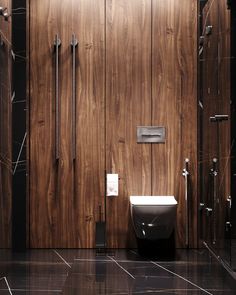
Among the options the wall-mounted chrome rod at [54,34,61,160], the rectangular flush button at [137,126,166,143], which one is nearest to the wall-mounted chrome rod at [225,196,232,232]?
the rectangular flush button at [137,126,166,143]

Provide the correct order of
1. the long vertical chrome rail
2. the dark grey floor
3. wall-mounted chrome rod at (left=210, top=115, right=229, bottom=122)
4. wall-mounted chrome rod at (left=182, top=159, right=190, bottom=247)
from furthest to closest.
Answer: wall-mounted chrome rod at (left=182, top=159, right=190, bottom=247) < the long vertical chrome rail < wall-mounted chrome rod at (left=210, top=115, right=229, bottom=122) < the dark grey floor

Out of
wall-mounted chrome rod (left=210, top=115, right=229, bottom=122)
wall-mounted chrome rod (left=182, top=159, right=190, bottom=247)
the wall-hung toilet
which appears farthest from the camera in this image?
wall-mounted chrome rod (left=182, top=159, right=190, bottom=247)

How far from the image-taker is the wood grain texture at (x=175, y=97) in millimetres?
4312

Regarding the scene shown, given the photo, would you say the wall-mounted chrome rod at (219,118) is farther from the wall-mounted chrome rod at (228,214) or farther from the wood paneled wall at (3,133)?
the wood paneled wall at (3,133)

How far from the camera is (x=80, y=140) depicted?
4.32 meters

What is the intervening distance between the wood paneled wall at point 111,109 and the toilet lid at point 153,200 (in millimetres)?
184

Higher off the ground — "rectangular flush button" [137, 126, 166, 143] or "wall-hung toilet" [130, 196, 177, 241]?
"rectangular flush button" [137, 126, 166, 143]

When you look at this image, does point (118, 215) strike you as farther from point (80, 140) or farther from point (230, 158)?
point (230, 158)

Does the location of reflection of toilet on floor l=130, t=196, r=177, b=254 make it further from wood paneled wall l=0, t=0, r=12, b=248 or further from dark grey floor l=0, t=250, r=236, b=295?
wood paneled wall l=0, t=0, r=12, b=248

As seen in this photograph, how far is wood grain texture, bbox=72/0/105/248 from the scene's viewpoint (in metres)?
4.30

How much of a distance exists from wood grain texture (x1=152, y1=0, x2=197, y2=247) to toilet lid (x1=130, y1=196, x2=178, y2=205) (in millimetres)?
208

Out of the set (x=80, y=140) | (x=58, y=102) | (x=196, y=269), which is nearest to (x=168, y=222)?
(x=196, y=269)

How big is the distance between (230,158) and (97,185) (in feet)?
5.14

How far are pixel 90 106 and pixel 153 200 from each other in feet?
3.36
